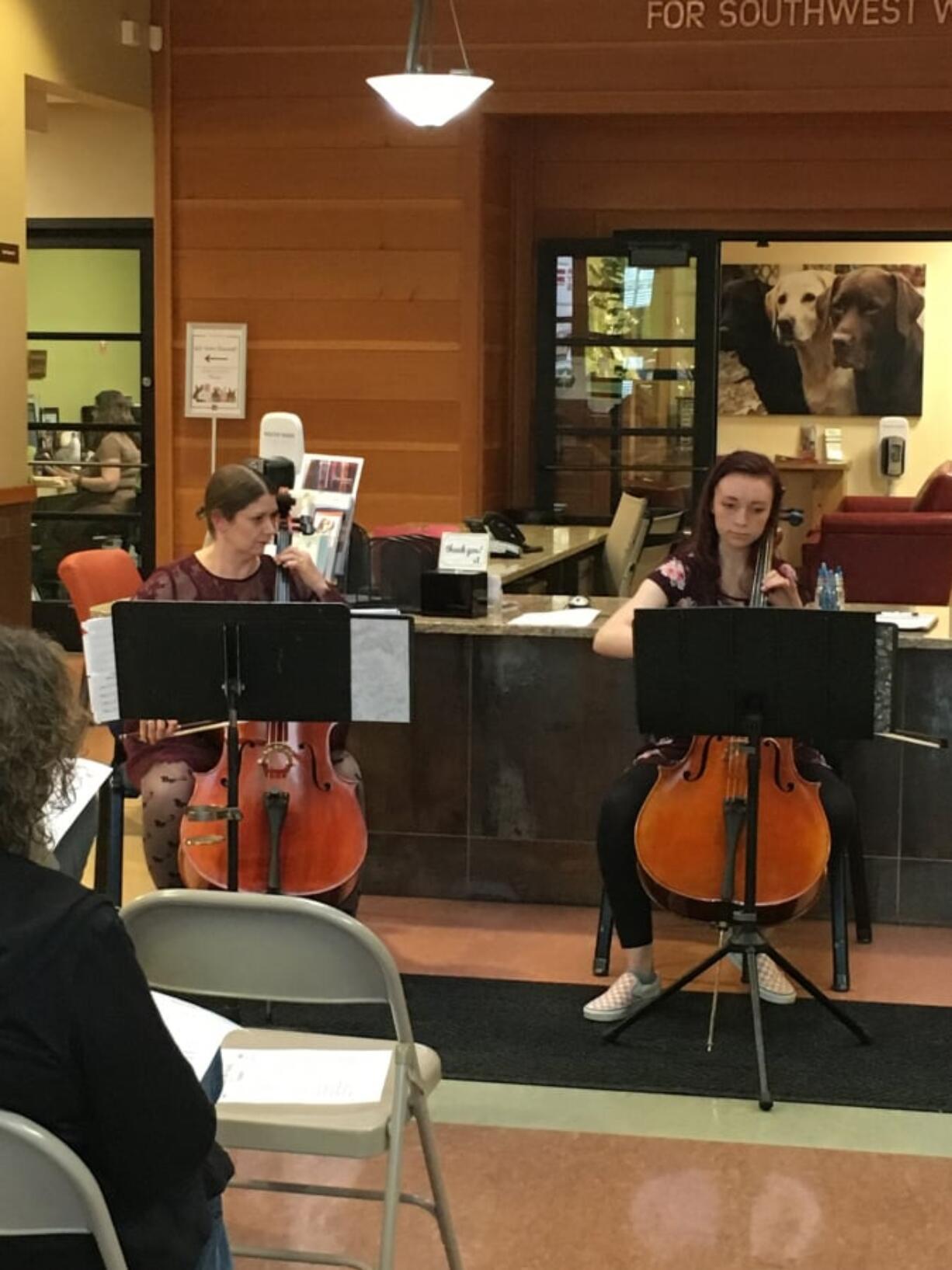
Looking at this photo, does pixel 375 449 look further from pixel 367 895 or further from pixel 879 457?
pixel 879 457

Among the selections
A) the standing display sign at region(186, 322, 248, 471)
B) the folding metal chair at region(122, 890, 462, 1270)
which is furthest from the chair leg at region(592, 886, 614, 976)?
the standing display sign at region(186, 322, 248, 471)

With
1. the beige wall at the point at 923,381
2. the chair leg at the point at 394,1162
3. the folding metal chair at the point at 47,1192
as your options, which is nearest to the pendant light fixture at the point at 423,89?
the chair leg at the point at 394,1162

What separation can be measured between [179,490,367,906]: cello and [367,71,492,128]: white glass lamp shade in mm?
3098

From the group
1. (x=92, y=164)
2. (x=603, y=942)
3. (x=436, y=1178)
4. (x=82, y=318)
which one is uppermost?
(x=92, y=164)

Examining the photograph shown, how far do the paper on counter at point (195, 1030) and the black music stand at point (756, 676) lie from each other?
1581mm

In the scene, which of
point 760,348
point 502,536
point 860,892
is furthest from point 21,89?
point 760,348

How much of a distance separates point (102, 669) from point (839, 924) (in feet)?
5.74

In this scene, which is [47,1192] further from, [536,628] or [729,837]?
[536,628]

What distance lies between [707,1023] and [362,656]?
1.10 metres

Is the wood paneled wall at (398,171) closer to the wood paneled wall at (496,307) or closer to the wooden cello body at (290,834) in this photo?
the wood paneled wall at (496,307)

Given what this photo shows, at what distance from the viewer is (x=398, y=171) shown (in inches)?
328

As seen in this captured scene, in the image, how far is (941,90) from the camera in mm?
7941

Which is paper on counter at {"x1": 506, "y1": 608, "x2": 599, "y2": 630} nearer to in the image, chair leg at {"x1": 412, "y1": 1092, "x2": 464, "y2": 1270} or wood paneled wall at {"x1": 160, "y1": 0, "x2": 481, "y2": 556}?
chair leg at {"x1": 412, "y1": 1092, "x2": 464, "y2": 1270}

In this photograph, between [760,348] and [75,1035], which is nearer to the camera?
[75,1035]
